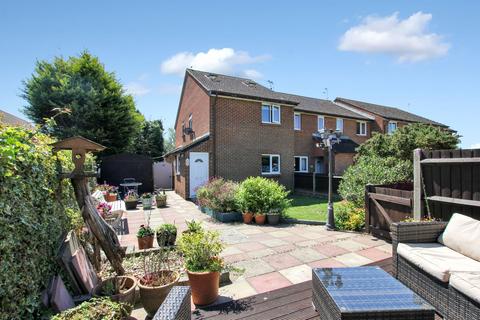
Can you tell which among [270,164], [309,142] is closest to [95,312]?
[270,164]

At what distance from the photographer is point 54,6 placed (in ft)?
21.1

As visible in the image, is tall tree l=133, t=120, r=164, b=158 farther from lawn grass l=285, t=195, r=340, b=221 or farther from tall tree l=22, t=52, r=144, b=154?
lawn grass l=285, t=195, r=340, b=221

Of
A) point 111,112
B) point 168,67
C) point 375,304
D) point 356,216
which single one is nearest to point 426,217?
point 356,216

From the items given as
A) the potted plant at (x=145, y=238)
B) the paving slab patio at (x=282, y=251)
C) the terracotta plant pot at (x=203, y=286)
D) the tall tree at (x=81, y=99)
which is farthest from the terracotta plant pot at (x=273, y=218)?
the tall tree at (x=81, y=99)

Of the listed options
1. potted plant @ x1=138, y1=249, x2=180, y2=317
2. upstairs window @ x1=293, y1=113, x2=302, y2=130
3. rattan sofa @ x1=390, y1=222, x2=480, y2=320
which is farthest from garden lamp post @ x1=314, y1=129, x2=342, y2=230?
upstairs window @ x1=293, y1=113, x2=302, y2=130

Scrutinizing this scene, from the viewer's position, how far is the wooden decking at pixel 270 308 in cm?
313

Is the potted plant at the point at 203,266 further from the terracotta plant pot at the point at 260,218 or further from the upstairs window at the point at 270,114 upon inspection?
the upstairs window at the point at 270,114

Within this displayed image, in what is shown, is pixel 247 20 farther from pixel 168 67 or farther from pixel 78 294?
pixel 168 67

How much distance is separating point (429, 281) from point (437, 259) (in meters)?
0.30

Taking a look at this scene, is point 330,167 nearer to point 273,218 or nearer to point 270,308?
point 273,218

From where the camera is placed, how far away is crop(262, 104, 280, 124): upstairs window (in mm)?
15273

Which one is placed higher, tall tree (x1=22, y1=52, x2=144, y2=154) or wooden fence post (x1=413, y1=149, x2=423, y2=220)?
tall tree (x1=22, y1=52, x2=144, y2=154)

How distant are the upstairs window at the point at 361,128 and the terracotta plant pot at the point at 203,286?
2251 cm

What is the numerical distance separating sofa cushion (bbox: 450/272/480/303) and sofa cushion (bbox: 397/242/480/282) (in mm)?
104
